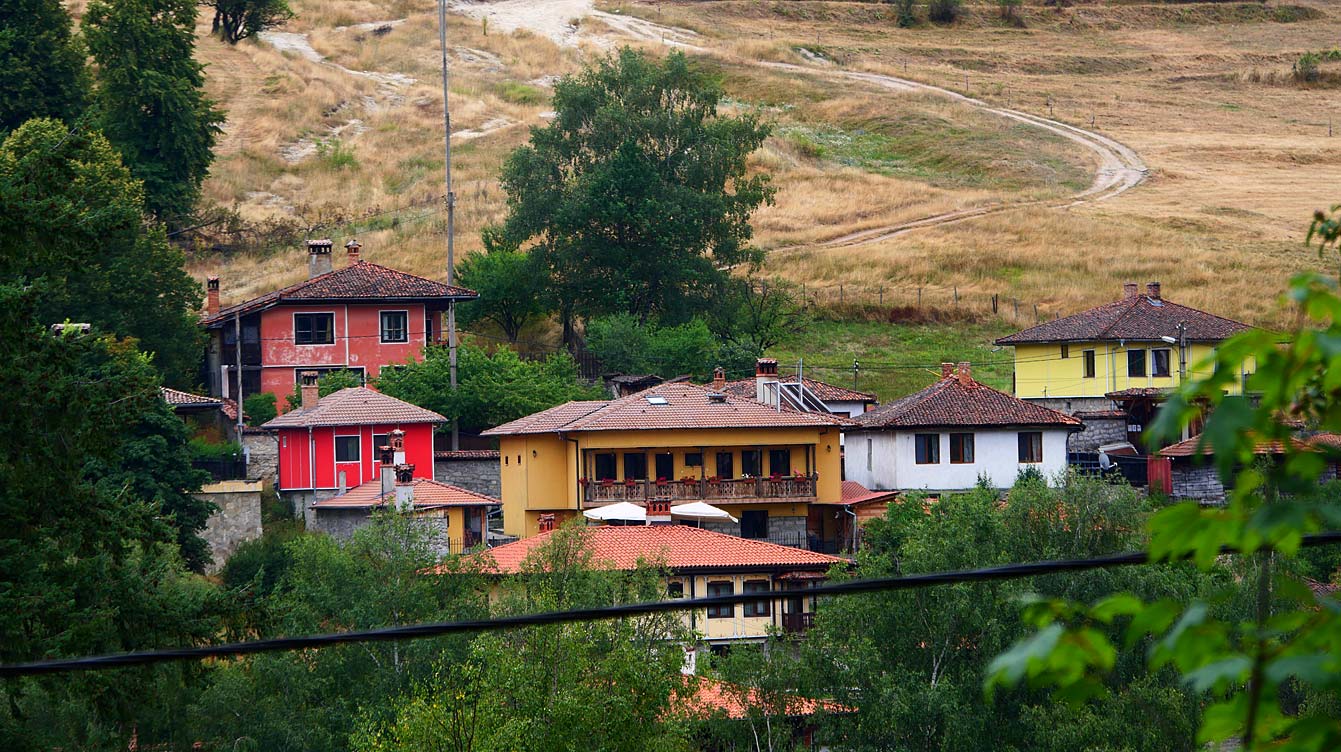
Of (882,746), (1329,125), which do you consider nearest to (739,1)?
(1329,125)

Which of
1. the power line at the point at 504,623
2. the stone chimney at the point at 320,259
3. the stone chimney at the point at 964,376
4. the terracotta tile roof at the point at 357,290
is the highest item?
the power line at the point at 504,623

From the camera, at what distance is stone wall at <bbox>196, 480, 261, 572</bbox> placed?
39.3 metres

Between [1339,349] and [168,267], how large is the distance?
4709 centimetres

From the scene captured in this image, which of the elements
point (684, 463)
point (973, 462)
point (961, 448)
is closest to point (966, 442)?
point (961, 448)

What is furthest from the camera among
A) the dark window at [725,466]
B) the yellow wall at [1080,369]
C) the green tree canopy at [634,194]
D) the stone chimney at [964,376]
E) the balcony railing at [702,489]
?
the green tree canopy at [634,194]

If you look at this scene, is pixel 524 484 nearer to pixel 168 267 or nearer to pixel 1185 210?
pixel 168 267

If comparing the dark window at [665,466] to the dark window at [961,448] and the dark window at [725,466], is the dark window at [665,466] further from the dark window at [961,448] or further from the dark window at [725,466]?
the dark window at [961,448]

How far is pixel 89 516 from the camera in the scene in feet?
54.0

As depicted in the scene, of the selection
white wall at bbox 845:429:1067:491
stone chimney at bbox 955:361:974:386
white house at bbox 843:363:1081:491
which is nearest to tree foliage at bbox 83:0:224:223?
white house at bbox 843:363:1081:491

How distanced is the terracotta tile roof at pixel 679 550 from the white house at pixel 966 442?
8.60 metres

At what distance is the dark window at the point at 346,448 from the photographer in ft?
142

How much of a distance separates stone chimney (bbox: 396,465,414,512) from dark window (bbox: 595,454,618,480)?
568 cm

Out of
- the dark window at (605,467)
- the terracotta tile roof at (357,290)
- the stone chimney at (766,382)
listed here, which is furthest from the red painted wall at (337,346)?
the stone chimney at (766,382)

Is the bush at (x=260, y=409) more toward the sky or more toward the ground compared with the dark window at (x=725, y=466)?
more toward the sky
